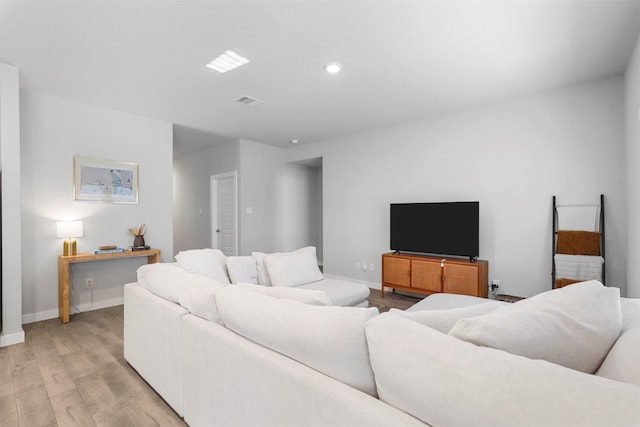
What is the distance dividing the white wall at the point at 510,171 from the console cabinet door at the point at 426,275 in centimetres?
66

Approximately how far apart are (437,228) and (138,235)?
4.02 m

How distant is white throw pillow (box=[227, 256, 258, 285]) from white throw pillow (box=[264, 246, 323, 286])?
141 mm

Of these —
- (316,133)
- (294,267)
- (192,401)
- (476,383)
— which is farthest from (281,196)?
(476,383)

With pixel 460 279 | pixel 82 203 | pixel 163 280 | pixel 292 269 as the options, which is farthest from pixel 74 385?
pixel 460 279

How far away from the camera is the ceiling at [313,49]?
205cm

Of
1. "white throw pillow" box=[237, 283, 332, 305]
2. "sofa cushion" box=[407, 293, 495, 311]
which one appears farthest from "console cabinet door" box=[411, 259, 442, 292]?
"white throw pillow" box=[237, 283, 332, 305]

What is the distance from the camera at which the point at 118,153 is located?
402 centimetres

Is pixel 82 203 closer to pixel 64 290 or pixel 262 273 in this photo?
pixel 64 290

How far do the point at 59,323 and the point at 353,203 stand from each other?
4.18 meters

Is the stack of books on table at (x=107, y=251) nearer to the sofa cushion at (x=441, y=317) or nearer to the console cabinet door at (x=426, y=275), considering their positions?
the console cabinet door at (x=426, y=275)

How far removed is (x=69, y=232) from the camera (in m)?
3.43

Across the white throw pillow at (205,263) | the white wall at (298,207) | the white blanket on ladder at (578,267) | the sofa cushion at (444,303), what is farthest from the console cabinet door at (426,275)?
the white wall at (298,207)

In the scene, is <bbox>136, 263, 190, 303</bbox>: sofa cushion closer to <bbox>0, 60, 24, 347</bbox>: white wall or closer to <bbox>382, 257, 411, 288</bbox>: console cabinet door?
<bbox>0, 60, 24, 347</bbox>: white wall

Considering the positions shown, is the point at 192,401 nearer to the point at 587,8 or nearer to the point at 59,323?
the point at 59,323
